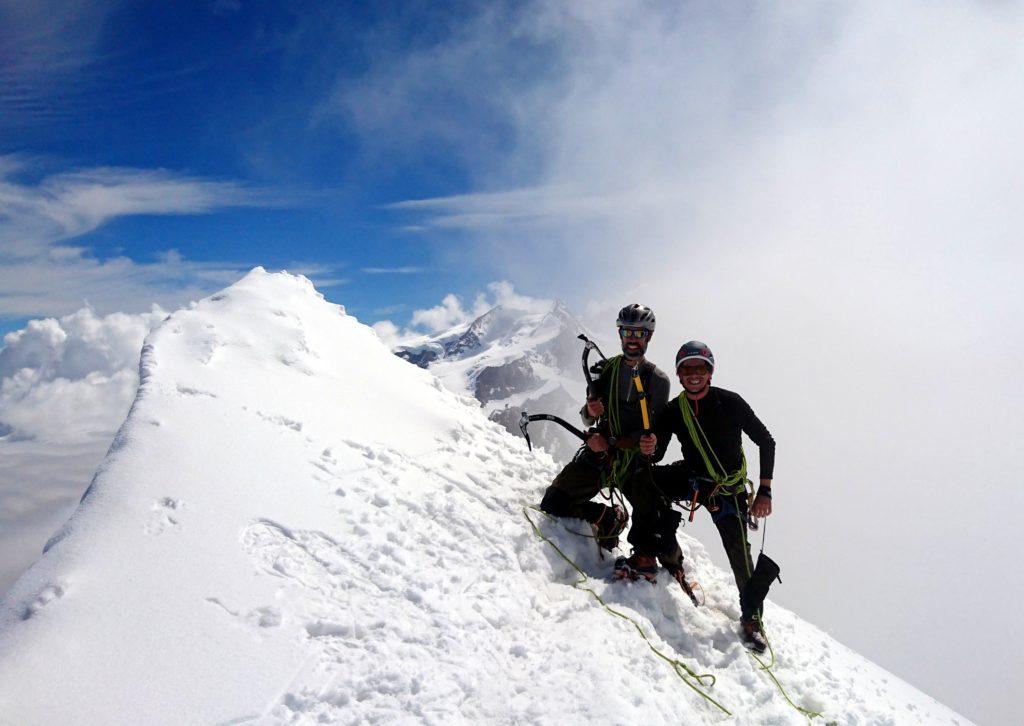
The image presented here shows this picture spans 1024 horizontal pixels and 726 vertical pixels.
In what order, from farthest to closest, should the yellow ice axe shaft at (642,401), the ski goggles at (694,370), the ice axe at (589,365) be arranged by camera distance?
1. the ice axe at (589,365)
2. the yellow ice axe shaft at (642,401)
3. the ski goggles at (694,370)

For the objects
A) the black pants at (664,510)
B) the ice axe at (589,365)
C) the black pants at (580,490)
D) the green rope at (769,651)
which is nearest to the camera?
the green rope at (769,651)

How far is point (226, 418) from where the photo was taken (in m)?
8.05

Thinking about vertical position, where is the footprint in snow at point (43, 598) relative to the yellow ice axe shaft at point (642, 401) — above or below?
below

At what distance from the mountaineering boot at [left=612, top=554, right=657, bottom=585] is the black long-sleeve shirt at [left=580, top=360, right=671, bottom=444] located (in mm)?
1749

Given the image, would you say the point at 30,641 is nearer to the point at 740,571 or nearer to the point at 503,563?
the point at 503,563

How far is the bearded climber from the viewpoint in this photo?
27.9 feet

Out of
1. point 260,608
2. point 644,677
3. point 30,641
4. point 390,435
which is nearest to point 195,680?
point 260,608

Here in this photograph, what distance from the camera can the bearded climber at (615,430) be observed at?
335 inches

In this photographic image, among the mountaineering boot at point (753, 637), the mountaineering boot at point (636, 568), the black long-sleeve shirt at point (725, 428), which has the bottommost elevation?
the mountaineering boot at point (753, 637)

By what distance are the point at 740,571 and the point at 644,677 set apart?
2.92 meters

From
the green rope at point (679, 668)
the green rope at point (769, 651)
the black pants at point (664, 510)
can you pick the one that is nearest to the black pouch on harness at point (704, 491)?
the black pants at point (664, 510)

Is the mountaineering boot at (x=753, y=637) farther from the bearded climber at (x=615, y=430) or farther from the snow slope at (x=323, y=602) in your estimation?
the bearded climber at (x=615, y=430)

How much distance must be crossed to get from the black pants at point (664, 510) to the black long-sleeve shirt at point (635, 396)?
0.72m

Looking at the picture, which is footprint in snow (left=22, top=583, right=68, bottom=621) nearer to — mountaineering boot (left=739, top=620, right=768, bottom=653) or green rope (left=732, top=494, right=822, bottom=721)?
green rope (left=732, top=494, right=822, bottom=721)
